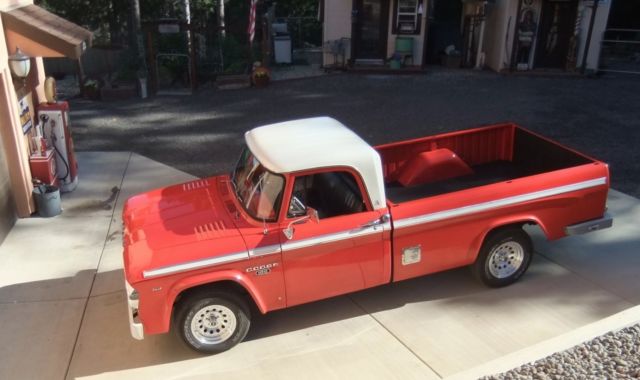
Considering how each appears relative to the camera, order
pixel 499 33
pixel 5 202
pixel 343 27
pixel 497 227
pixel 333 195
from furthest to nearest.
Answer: pixel 343 27 < pixel 499 33 < pixel 5 202 < pixel 497 227 < pixel 333 195

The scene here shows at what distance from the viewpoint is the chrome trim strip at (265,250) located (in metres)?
5.19

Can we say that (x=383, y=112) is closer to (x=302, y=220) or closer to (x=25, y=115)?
(x=25, y=115)

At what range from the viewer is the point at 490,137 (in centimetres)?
755

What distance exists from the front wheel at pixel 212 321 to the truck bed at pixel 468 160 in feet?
7.29

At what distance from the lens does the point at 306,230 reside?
533 cm

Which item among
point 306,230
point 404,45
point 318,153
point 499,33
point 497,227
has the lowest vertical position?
point 497,227

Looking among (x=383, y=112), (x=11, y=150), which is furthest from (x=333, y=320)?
(x=383, y=112)

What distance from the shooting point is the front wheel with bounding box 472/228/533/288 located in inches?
239

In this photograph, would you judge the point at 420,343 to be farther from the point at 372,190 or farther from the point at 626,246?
the point at 626,246

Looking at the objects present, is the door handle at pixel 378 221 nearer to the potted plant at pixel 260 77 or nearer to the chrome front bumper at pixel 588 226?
the chrome front bumper at pixel 588 226

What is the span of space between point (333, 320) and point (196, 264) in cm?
161

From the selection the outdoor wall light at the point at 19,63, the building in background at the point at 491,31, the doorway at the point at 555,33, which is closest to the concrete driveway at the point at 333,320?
the outdoor wall light at the point at 19,63

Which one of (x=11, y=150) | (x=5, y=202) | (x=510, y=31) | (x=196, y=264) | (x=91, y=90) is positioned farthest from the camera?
(x=510, y=31)

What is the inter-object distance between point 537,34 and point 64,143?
1387 centimetres
